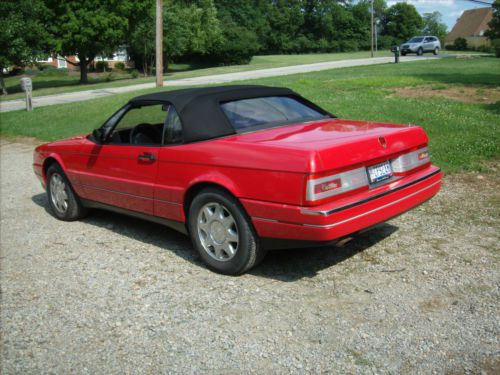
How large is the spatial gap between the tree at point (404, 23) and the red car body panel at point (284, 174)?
100006 millimetres

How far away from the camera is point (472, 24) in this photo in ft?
352

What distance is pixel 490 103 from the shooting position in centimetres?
1221

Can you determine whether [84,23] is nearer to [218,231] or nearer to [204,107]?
[204,107]

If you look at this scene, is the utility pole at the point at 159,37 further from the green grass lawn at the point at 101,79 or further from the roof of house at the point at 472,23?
the roof of house at the point at 472,23

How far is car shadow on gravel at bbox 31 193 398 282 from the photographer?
468 centimetres

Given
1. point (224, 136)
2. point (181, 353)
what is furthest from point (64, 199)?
point (181, 353)

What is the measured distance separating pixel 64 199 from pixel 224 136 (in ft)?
9.13

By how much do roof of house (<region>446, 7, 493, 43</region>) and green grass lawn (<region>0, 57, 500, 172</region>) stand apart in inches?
3811

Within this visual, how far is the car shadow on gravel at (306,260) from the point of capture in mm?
4617

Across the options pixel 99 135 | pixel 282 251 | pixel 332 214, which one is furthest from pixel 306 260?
pixel 99 135

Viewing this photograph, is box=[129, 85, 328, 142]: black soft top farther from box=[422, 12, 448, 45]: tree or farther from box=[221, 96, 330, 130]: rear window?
box=[422, 12, 448, 45]: tree

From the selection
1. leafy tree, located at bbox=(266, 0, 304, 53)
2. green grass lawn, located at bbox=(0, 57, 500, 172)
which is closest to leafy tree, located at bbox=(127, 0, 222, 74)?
green grass lawn, located at bbox=(0, 57, 500, 172)

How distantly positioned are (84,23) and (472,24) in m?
90.2

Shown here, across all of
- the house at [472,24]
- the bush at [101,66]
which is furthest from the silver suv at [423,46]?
the house at [472,24]
